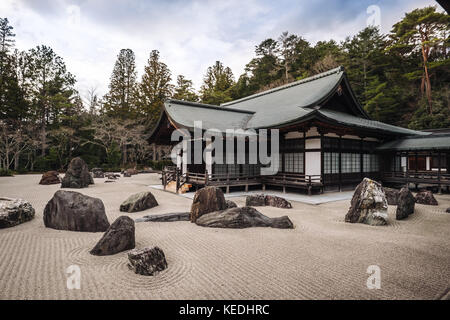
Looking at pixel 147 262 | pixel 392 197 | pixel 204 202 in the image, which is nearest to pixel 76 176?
pixel 204 202

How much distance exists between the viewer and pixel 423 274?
11.4 ft

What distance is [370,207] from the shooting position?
6.49 metres

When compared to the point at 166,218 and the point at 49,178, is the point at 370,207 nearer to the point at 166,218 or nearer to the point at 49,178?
the point at 166,218

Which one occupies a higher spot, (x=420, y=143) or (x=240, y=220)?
(x=420, y=143)

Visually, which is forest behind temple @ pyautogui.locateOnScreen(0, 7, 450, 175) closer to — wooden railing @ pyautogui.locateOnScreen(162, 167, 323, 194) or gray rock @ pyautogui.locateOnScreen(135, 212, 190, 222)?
wooden railing @ pyautogui.locateOnScreen(162, 167, 323, 194)

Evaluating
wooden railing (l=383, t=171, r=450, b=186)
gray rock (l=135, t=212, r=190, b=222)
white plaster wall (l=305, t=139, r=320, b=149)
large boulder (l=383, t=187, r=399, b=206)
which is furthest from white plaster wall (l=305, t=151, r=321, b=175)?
gray rock (l=135, t=212, r=190, b=222)

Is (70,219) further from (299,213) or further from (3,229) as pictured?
(299,213)

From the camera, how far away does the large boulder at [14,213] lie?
5.82m

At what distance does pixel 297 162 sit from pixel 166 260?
1024 cm

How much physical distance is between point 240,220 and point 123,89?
34.4m

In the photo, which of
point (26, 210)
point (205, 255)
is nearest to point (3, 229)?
point (26, 210)

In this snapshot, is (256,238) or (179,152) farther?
(179,152)

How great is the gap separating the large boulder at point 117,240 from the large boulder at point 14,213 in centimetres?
351
